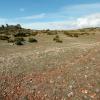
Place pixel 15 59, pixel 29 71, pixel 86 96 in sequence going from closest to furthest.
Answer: pixel 86 96 < pixel 29 71 < pixel 15 59

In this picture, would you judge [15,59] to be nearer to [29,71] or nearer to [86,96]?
[29,71]

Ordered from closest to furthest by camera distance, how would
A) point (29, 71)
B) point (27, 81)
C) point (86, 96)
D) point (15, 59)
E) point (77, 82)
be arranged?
point (86, 96), point (77, 82), point (27, 81), point (29, 71), point (15, 59)

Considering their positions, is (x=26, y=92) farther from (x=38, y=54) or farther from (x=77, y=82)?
(x=38, y=54)

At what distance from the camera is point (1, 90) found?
17.4 m

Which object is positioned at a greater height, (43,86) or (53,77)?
(53,77)

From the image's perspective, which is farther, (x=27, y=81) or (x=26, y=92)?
(x=27, y=81)

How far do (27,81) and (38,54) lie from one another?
245 inches

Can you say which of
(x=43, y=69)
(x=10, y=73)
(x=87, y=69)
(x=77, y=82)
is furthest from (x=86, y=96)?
(x=10, y=73)

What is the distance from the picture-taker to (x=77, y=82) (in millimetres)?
16438

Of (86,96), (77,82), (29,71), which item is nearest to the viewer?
(86,96)

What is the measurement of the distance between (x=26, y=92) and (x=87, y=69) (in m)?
4.28

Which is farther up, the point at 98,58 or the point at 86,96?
the point at 98,58

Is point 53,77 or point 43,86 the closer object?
point 43,86

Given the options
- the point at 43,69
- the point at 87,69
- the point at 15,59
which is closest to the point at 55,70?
the point at 43,69
